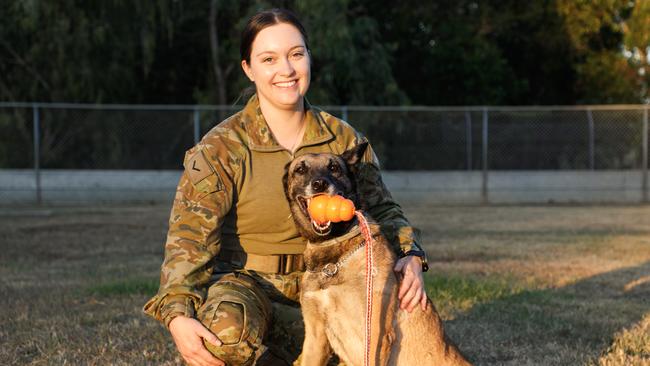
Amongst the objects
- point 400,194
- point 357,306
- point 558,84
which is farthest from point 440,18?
point 357,306

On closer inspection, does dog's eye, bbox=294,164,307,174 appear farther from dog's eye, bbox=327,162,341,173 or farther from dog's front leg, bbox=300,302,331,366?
dog's front leg, bbox=300,302,331,366

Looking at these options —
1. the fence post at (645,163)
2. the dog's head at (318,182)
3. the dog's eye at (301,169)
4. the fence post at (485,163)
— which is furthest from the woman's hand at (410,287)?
the fence post at (645,163)

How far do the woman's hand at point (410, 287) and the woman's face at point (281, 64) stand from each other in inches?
39.6

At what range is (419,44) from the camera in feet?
82.8

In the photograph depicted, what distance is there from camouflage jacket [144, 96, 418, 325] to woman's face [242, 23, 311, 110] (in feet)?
0.70

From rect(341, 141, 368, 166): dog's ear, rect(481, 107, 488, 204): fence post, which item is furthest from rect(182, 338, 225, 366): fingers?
rect(481, 107, 488, 204): fence post

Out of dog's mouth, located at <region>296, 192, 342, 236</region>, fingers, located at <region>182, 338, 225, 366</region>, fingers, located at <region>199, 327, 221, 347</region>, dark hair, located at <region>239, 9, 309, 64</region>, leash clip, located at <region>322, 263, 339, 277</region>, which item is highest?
dark hair, located at <region>239, 9, 309, 64</region>

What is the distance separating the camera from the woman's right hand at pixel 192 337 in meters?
3.25

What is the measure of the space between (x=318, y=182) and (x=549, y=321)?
2779 millimetres

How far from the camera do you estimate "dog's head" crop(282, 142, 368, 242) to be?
341cm

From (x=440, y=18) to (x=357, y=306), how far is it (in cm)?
2314

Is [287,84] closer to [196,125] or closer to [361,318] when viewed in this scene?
[361,318]

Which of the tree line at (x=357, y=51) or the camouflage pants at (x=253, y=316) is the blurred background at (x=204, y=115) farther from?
the camouflage pants at (x=253, y=316)

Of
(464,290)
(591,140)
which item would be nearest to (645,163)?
(591,140)
